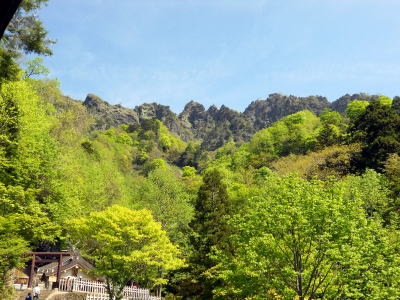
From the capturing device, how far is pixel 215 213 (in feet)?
95.7

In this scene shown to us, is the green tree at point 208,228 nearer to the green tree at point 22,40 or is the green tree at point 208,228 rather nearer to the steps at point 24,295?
the steps at point 24,295

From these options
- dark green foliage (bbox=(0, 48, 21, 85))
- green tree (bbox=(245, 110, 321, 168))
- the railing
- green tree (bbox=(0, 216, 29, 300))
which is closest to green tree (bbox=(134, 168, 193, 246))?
the railing

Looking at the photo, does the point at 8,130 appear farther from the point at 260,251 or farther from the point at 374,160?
the point at 374,160

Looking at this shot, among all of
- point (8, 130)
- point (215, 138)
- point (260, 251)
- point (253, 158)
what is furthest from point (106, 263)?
point (215, 138)

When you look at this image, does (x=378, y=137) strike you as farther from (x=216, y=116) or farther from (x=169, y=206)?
(x=216, y=116)

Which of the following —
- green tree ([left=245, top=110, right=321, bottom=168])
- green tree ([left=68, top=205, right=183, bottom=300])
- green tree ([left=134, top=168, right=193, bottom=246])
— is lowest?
green tree ([left=68, top=205, right=183, bottom=300])

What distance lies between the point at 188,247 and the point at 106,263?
409 inches

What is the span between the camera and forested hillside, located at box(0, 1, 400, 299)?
42.2ft

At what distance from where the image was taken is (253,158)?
64.8 meters

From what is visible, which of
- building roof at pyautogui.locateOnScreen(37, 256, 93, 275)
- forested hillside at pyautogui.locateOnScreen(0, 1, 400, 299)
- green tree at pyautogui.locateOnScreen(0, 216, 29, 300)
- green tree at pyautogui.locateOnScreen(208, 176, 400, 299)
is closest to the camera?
green tree at pyautogui.locateOnScreen(208, 176, 400, 299)

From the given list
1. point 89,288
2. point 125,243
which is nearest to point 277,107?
point 89,288

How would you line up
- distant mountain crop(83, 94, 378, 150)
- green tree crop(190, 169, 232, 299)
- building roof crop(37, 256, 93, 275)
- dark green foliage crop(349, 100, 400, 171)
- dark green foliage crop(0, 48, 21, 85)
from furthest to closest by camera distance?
distant mountain crop(83, 94, 378, 150) → dark green foliage crop(349, 100, 400, 171) → building roof crop(37, 256, 93, 275) → green tree crop(190, 169, 232, 299) → dark green foliage crop(0, 48, 21, 85)

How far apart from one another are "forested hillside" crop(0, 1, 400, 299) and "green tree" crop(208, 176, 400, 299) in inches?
2.3

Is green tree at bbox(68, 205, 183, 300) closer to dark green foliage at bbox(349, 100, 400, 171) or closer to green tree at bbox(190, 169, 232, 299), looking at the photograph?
green tree at bbox(190, 169, 232, 299)
